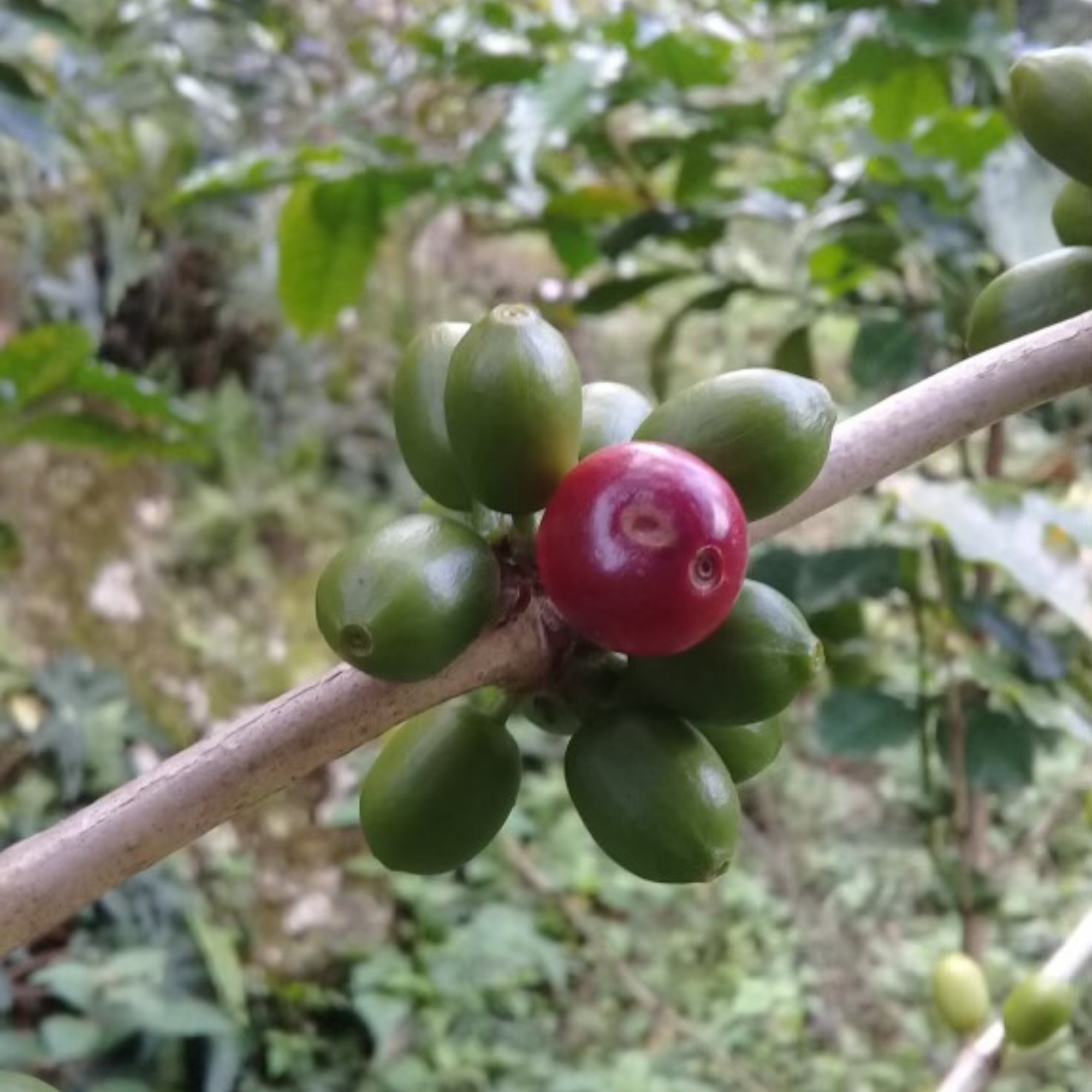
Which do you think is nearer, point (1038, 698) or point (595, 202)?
point (1038, 698)

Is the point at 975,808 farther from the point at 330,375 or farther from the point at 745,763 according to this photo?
the point at 330,375

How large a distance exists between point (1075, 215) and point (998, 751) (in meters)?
1.19

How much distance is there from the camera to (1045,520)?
138 cm

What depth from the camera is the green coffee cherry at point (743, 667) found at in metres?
0.59

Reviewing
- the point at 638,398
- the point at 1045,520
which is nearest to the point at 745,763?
the point at 638,398

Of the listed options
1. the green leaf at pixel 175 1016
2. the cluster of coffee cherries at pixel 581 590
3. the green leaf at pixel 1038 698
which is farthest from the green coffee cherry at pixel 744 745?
the green leaf at pixel 175 1016

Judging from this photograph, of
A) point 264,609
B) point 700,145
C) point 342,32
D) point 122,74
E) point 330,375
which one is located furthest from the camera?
point 330,375

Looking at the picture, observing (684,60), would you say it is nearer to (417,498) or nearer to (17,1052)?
(17,1052)

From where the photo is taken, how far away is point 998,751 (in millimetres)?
1757

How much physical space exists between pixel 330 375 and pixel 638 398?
424 cm

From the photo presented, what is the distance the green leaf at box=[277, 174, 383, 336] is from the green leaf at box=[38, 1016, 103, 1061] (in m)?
1.41

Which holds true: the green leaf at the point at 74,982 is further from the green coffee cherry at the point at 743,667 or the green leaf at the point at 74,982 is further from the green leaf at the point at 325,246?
the green coffee cherry at the point at 743,667

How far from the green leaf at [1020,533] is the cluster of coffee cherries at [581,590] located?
77 centimetres

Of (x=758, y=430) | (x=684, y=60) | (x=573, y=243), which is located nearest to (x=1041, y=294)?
(x=758, y=430)
